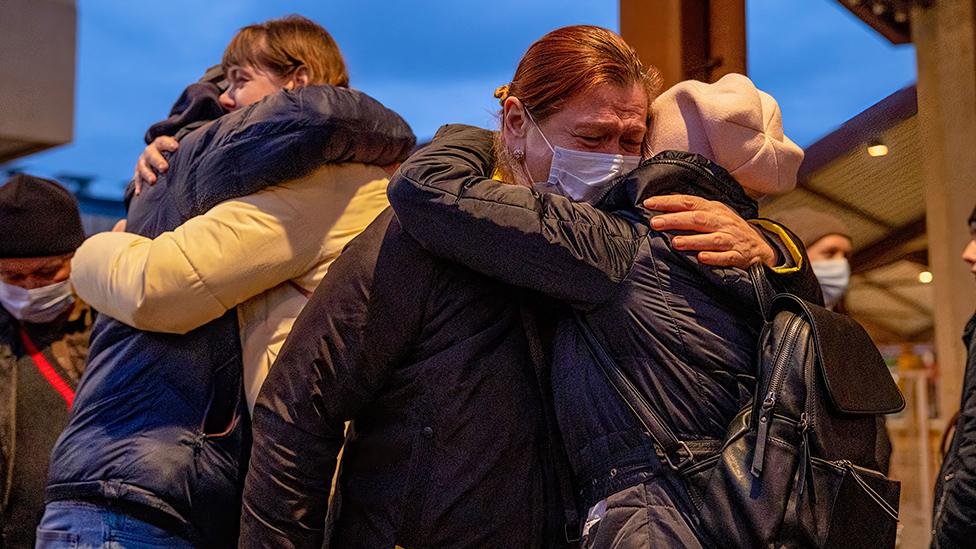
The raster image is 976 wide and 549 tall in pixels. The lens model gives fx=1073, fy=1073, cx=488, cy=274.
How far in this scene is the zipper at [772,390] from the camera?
1456mm

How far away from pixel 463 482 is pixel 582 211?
0.47 m

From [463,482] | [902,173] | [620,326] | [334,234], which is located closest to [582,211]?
[620,326]

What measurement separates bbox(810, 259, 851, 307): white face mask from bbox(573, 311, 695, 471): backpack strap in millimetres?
2042

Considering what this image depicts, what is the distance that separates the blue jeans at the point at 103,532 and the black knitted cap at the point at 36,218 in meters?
1.14

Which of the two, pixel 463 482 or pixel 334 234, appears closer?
pixel 463 482

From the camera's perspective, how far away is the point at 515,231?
1.57 m

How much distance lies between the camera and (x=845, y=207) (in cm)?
330

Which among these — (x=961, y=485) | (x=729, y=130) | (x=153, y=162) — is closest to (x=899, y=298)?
(x=961, y=485)

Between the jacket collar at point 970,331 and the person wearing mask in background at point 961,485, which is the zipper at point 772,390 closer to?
the person wearing mask in background at point 961,485

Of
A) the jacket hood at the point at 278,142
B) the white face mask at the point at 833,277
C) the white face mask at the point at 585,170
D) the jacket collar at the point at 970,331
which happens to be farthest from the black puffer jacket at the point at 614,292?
the white face mask at the point at 833,277

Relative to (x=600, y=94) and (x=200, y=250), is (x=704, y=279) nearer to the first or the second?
(x=600, y=94)

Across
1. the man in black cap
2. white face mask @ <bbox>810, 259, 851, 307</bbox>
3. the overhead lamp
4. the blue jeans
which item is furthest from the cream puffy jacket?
white face mask @ <bbox>810, 259, 851, 307</bbox>

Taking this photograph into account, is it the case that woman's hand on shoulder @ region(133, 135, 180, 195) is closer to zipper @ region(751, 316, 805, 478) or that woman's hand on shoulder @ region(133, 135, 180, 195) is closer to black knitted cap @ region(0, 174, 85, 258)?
black knitted cap @ region(0, 174, 85, 258)

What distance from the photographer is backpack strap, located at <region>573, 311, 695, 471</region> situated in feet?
4.99
